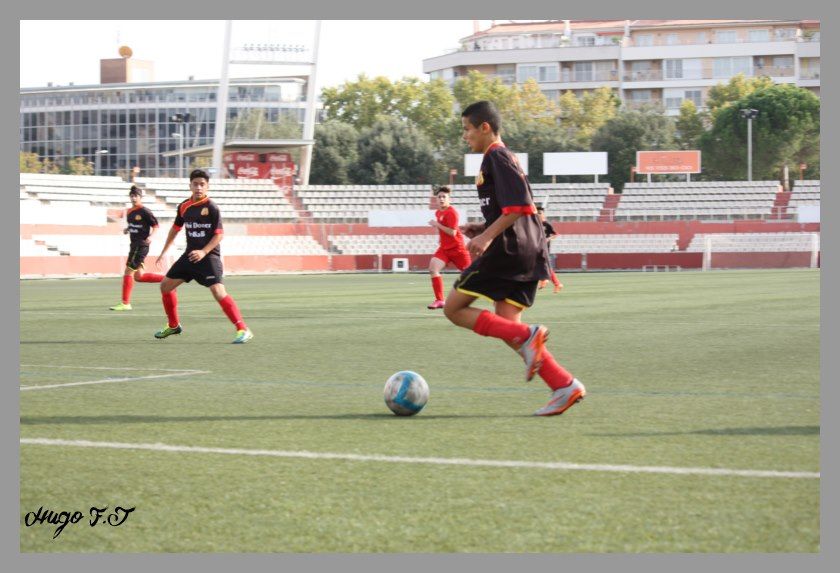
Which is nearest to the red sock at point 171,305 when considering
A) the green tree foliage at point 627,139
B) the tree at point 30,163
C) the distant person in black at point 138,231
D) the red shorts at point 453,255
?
the distant person in black at point 138,231

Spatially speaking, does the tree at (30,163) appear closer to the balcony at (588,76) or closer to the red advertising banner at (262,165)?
the red advertising banner at (262,165)

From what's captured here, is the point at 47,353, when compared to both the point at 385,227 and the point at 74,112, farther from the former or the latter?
the point at 74,112

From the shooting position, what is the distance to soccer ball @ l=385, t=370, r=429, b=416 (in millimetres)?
7254

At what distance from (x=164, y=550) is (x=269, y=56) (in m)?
63.3

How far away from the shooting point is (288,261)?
57.3 meters

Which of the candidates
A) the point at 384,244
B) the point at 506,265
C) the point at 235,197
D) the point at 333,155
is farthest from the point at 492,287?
the point at 333,155

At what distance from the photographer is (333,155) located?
88812mm

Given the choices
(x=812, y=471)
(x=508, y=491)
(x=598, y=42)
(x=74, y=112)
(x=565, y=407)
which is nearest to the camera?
(x=508, y=491)

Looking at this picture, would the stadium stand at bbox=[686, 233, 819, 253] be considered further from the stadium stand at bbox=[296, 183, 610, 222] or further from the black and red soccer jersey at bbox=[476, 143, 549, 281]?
the black and red soccer jersey at bbox=[476, 143, 549, 281]

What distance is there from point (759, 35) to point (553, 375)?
366ft

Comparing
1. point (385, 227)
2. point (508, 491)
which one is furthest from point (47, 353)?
point (385, 227)

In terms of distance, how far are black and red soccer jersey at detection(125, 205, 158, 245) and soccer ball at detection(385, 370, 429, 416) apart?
43.2 ft

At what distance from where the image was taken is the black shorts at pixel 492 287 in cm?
746

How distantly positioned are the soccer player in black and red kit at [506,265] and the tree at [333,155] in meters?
80.8
